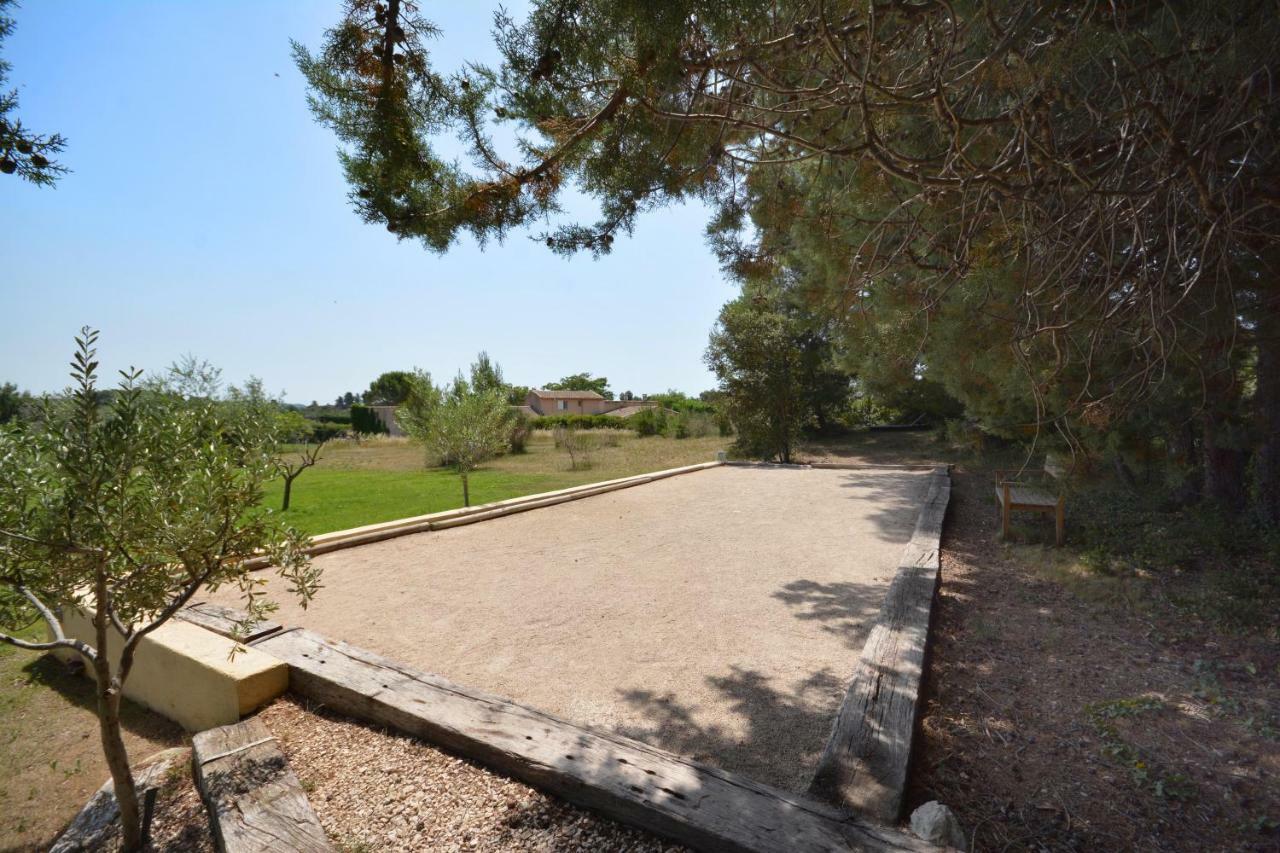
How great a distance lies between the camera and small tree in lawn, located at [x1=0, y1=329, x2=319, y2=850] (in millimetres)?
1764

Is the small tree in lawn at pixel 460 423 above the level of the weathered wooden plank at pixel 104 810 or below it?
above

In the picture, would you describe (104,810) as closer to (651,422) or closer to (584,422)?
(651,422)

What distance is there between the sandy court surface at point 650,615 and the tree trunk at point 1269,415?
9.09 feet

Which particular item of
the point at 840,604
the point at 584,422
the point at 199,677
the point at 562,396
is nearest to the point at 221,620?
the point at 199,677

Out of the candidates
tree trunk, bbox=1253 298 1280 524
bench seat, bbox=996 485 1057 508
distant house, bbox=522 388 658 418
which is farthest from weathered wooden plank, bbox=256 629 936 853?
distant house, bbox=522 388 658 418

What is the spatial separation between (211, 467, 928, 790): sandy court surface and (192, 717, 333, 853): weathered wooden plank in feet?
2.95

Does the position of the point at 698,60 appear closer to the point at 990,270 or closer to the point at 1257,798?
the point at 990,270

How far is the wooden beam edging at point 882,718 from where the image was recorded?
1.86 meters

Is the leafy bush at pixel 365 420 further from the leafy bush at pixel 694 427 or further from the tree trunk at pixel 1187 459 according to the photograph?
the tree trunk at pixel 1187 459

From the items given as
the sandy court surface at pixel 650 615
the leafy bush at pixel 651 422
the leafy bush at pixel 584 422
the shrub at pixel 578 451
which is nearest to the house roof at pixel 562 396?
the leafy bush at pixel 584 422

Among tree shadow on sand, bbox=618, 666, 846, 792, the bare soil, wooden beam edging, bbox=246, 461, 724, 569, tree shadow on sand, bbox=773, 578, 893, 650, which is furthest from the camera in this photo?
wooden beam edging, bbox=246, 461, 724, 569

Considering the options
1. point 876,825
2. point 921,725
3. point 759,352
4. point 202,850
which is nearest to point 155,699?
point 202,850

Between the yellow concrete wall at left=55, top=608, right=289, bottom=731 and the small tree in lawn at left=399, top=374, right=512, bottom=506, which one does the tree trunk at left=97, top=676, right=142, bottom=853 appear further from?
the small tree in lawn at left=399, top=374, right=512, bottom=506

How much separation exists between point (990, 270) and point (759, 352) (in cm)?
1004
